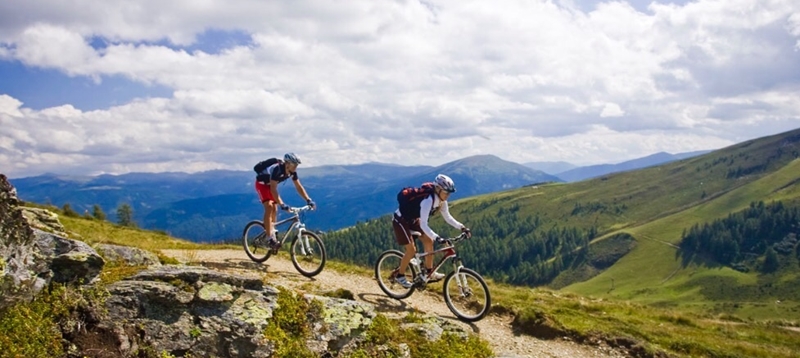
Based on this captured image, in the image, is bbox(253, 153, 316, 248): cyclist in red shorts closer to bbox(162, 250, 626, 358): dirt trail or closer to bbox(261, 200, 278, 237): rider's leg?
bbox(261, 200, 278, 237): rider's leg

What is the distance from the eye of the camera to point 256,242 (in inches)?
681

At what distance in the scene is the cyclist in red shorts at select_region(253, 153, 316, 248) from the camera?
51.7 ft

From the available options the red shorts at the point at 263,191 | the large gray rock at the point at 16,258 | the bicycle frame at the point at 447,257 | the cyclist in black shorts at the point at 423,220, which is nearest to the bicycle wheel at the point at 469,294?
the bicycle frame at the point at 447,257

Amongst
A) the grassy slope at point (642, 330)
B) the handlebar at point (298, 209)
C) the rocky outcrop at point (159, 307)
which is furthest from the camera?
the handlebar at point (298, 209)

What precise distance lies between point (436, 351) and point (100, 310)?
638 centimetres

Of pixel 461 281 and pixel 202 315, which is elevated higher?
pixel 202 315

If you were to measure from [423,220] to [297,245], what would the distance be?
5.06m

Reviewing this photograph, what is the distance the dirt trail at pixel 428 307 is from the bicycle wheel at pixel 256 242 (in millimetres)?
353

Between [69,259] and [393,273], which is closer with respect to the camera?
[69,259]

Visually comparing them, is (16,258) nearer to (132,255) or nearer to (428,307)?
(132,255)

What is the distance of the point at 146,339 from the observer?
7.97 metres

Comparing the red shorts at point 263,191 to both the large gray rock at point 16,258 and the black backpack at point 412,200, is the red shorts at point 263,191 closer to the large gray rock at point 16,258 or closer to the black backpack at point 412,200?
the black backpack at point 412,200

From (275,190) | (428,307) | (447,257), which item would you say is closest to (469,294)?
(447,257)

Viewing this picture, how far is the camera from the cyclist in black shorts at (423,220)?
13445mm
